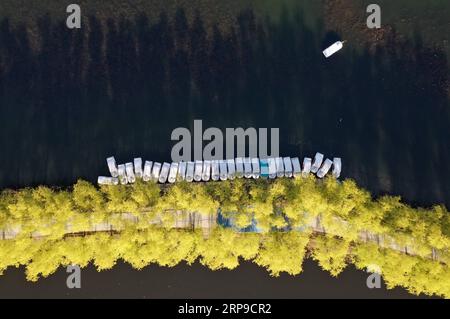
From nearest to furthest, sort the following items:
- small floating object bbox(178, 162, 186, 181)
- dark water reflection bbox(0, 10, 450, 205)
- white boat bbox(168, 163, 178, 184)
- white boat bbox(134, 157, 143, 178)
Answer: small floating object bbox(178, 162, 186, 181) → white boat bbox(168, 163, 178, 184) → white boat bbox(134, 157, 143, 178) → dark water reflection bbox(0, 10, 450, 205)

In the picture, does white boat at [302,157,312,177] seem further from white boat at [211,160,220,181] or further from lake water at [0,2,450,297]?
white boat at [211,160,220,181]

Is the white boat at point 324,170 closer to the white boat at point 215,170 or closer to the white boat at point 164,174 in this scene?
the white boat at point 215,170

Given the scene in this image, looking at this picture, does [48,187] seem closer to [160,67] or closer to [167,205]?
[167,205]

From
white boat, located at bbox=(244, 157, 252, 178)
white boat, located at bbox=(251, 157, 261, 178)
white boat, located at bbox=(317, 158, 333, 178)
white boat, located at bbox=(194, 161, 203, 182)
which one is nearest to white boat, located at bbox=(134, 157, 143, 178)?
white boat, located at bbox=(194, 161, 203, 182)

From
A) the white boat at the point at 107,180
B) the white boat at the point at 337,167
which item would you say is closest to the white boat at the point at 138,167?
the white boat at the point at 107,180

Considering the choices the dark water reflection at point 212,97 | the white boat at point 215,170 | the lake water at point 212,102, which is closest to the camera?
the white boat at point 215,170
